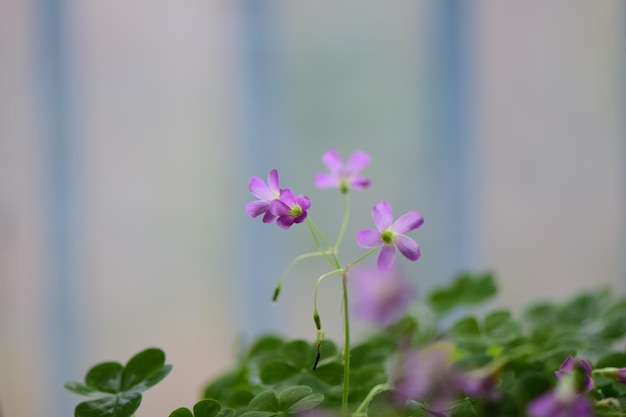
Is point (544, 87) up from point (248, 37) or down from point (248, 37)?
down

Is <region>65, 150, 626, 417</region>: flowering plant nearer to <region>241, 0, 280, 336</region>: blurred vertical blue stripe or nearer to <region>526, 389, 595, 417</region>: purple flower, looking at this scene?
<region>526, 389, 595, 417</region>: purple flower

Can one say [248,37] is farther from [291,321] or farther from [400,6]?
[291,321]

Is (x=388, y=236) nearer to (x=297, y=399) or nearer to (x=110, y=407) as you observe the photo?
(x=297, y=399)

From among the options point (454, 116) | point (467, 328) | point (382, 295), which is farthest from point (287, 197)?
point (454, 116)

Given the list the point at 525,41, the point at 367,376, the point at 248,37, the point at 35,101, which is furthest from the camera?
the point at 525,41

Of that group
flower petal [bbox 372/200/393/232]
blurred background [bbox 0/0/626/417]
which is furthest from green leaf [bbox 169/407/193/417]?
blurred background [bbox 0/0/626/417]

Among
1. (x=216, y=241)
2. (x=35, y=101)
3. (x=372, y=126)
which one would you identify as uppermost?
(x=35, y=101)

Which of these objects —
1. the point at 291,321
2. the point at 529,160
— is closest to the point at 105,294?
the point at 291,321
